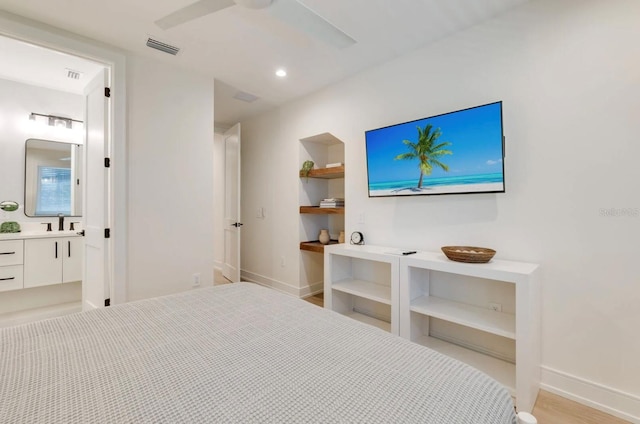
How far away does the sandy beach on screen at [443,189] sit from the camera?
2088 mm

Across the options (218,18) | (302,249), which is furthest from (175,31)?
(302,249)

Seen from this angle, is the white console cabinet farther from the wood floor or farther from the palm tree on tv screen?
the wood floor

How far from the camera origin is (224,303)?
5.08 feet

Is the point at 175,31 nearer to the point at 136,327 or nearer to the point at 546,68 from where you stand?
the point at 136,327

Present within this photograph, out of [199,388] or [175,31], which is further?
[175,31]

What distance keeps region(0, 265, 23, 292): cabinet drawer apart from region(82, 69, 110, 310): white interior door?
59 cm

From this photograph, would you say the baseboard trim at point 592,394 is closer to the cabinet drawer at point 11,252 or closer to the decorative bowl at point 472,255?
the decorative bowl at point 472,255

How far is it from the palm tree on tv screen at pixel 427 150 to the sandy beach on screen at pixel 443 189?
8 centimetres

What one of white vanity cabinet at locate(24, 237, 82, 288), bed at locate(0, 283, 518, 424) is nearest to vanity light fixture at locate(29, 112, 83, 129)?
white vanity cabinet at locate(24, 237, 82, 288)

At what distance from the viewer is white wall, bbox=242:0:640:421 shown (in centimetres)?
168

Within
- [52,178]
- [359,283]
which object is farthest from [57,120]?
[359,283]

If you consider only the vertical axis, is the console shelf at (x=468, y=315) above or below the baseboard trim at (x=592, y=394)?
above

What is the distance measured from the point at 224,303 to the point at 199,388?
74 centimetres

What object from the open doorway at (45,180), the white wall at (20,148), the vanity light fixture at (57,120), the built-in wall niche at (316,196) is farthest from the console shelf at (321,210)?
the vanity light fixture at (57,120)
